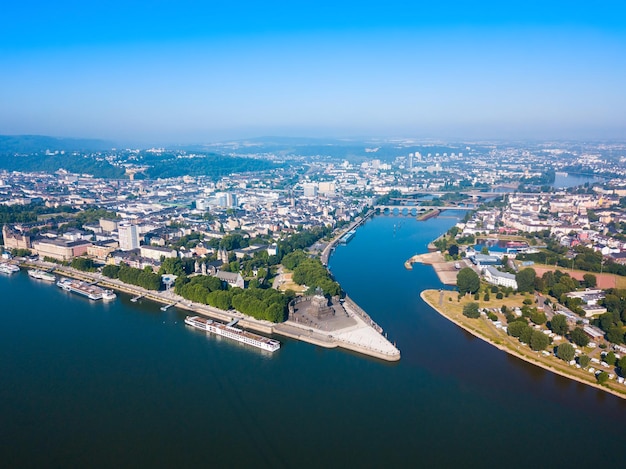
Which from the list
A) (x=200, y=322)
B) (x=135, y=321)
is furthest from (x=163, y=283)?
(x=200, y=322)

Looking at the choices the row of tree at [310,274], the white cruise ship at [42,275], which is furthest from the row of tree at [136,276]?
the row of tree at [310,274]

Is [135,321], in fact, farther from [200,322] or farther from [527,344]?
[527,344]

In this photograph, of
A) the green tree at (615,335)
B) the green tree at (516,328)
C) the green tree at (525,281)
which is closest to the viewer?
the green tree at (615,335)

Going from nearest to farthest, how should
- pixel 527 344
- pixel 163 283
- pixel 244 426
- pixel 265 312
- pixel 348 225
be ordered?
pixel 244 426 → pixel 527 344 → pixel 265 312 → pixel 163 283 → pixel 348 225

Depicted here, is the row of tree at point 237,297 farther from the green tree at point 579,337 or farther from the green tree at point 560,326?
the green tree at point 579,337

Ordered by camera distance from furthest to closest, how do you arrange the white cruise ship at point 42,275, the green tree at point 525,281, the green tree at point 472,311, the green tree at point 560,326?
1. the white cruise ship at point 42,275
2. the green tree at point 525,281
3. the green tree at point 472,311
4. the green tree at point 560,326

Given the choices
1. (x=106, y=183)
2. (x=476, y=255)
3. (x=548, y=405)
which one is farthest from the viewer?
(x=106, y=183)

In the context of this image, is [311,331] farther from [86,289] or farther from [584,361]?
[86,289]

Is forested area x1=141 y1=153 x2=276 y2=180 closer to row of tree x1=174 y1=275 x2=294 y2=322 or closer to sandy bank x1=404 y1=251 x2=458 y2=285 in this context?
sandy bank x1=404 y1=251 x2=458 y2=285
